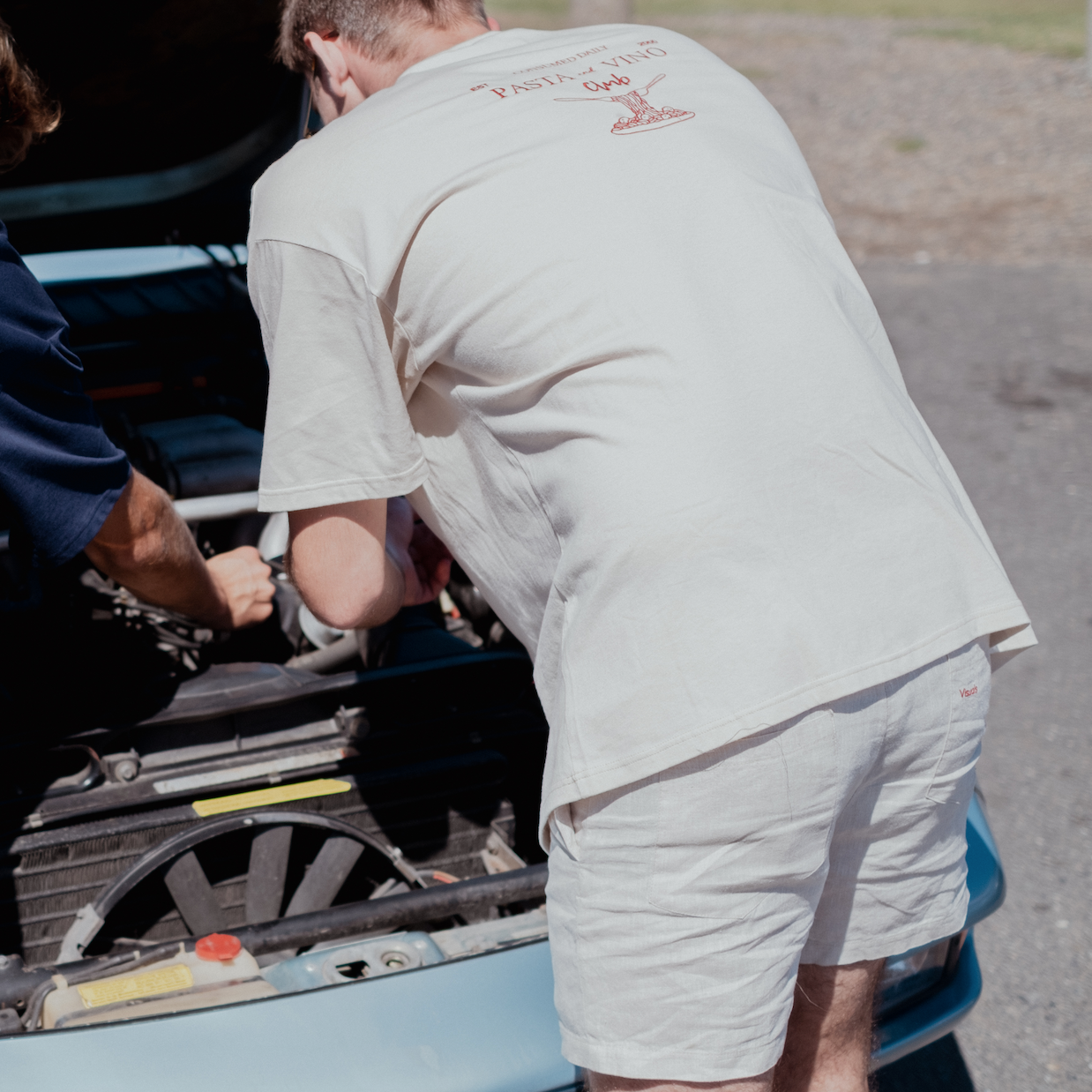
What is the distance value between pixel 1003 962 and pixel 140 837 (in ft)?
5.95

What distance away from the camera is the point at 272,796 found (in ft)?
5.97

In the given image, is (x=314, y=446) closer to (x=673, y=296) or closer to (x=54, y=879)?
(x=673, y=296)

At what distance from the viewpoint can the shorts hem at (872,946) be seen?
4.58ft

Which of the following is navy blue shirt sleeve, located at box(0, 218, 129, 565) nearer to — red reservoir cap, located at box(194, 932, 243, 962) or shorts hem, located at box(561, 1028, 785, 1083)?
red reservoir cap, located at box(194, 932, 243, 962)

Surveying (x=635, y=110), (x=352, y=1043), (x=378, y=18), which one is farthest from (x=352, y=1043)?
(x=378, y=18)

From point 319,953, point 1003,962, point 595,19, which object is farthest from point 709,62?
point 595,19

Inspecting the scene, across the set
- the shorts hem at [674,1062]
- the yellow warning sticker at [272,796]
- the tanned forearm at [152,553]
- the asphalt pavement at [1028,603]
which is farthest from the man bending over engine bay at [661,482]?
the asphalt pavement at [1028,603]

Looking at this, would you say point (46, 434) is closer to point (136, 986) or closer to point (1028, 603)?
point (136, 986)

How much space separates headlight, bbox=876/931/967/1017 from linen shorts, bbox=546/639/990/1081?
0.55 meters

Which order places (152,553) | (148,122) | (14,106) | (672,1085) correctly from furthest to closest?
(148,122), (152,553), (14,106), (672,1085)

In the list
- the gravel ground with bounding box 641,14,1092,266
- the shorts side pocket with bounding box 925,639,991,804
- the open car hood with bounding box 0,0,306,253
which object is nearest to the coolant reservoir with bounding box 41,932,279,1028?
the shorts side pocket with bounding box 925,639,991,804

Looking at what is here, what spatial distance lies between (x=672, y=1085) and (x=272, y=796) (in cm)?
83

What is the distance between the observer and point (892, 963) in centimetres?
174

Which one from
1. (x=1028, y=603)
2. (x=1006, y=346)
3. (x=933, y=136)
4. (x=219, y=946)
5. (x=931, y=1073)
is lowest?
(x=933, y=136)
